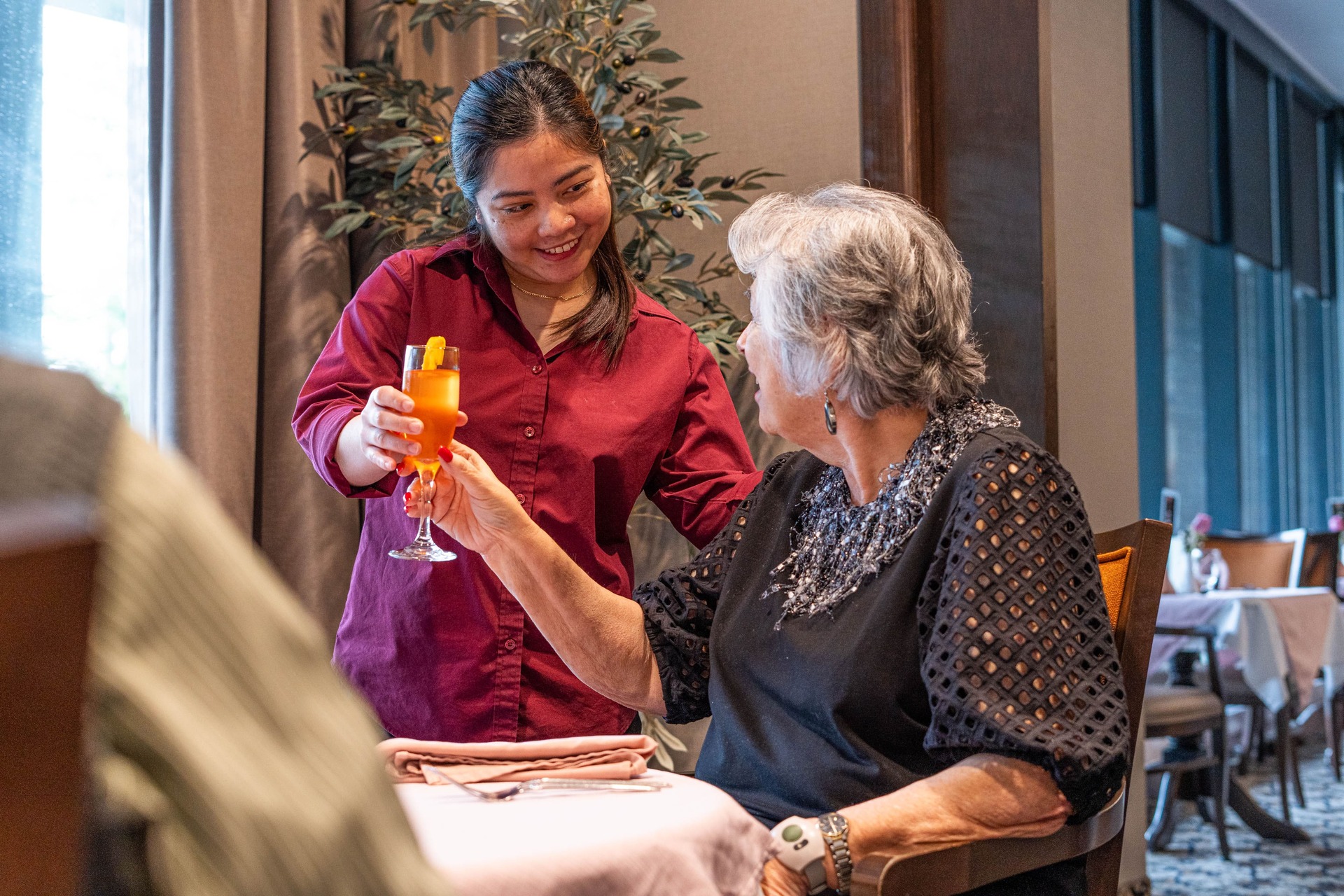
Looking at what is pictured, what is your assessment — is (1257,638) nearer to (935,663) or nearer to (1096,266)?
(1096,266)

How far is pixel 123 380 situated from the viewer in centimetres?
300

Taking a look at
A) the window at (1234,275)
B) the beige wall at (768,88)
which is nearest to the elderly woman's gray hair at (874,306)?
the beige wall at (768,88)

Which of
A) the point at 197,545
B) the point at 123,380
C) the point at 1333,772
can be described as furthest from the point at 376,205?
the point at 1333,772

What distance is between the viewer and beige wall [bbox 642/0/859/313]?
2.99 m

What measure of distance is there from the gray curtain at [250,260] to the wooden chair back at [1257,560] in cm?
484

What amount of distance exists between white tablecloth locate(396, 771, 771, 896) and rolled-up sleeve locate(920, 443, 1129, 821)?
0.29 m

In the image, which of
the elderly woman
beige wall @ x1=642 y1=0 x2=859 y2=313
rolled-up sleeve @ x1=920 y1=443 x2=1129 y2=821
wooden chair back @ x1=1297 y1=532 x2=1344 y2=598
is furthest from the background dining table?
rolled-up sleeve @ x1=920 y1=443 x2=1129 y2=821

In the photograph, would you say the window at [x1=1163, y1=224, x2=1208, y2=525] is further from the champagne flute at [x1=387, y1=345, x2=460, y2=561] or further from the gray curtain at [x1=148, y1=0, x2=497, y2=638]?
the champagne flute at [x1=387, y1=345, x2=460, y2=561]

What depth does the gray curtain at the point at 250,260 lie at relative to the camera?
116 inches

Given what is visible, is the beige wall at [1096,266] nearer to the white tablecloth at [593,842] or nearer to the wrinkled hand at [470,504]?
the wrinkled hand at [470,504]

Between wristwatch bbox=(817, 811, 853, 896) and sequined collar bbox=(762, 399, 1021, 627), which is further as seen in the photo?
sequined collar bbox=(762, 399, 1021, 627)

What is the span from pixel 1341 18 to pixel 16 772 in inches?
428

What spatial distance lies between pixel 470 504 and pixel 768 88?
6.10 feet

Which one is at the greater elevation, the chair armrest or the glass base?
the glass base
